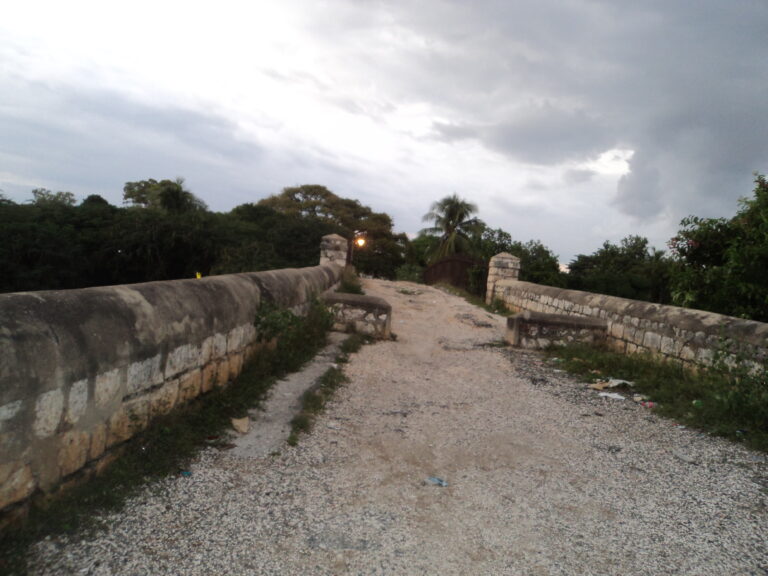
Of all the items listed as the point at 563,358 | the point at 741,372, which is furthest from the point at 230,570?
the point at 563,358

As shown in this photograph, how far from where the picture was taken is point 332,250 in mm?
12500

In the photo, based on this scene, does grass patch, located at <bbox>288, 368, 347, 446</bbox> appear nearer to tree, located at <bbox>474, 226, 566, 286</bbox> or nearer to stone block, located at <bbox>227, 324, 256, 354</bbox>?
stone block, located at <bbox>227, 324, 256, 354</bbox>

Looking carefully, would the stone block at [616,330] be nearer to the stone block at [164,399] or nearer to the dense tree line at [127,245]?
the stone block at [164,399]

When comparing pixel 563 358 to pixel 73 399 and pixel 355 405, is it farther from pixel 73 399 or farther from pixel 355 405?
pixel 73 399

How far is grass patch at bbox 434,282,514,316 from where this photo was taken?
40.8 feet

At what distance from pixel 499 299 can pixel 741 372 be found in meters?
8.89

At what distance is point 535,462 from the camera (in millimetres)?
3266

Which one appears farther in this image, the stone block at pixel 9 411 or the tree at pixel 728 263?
the tree at pixel 728 263

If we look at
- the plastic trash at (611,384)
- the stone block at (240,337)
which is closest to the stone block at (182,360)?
the stone block at (240,337)

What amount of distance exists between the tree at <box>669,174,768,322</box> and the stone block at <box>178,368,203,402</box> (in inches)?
270

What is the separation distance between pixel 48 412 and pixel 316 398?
2.30 metres

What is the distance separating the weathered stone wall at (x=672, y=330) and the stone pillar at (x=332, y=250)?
5793mm

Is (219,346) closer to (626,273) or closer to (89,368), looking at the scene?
(89,368)

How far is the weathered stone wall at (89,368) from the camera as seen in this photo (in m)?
1.91
